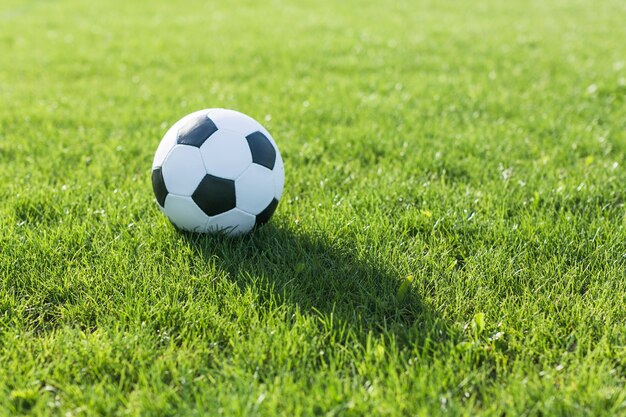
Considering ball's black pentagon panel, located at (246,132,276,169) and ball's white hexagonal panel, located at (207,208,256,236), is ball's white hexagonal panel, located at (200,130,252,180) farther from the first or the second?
ball's white hexagonal panel, located at (207,208,256,236)

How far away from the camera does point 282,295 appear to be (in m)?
3.22

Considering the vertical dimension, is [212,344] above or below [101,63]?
below

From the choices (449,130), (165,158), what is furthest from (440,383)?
(449,130)

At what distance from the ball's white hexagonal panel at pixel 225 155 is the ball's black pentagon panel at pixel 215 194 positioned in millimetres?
41

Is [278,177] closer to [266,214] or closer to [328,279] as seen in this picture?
[266,214]

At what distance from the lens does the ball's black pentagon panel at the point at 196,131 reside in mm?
3641

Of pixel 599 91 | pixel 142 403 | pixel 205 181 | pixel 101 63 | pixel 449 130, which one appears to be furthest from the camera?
pixel 101 63

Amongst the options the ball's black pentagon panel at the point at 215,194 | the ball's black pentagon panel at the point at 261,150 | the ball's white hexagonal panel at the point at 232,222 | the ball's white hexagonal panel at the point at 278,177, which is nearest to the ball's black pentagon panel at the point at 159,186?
the ball's black pentagon panel at the point at 215,194

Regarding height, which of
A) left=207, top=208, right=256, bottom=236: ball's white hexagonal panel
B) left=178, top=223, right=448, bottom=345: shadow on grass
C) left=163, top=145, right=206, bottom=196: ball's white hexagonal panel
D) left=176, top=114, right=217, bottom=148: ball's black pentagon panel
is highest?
left=176, top=114, right=217, bottom=148: ball's black pentagon panel

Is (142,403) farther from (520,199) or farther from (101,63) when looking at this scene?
(101,63)

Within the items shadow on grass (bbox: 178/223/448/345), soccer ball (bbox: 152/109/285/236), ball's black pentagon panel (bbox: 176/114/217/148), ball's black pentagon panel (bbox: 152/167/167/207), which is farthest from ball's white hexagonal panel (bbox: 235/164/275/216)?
ball's black pentagon panel (bbox: 152/167/167/207)

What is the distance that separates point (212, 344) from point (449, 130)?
3.93 meters

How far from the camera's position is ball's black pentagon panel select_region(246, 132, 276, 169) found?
367 cm

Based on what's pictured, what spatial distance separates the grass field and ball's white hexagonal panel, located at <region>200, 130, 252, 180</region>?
48 centimetres
